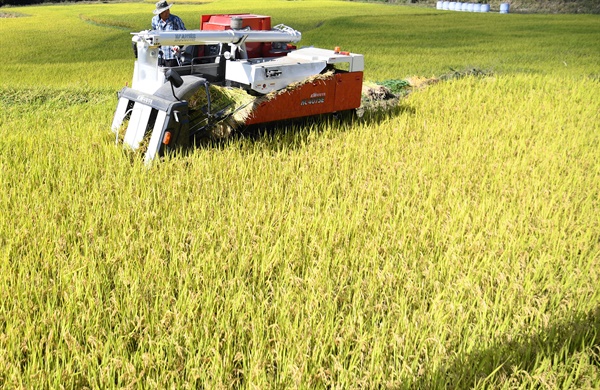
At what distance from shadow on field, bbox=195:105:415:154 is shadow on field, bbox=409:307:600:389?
298 cm

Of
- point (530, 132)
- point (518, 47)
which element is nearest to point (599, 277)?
point (530, 132)

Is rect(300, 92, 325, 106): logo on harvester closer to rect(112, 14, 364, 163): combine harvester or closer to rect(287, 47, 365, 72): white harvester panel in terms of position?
rect(112, 14, 364, 163): combine harvester

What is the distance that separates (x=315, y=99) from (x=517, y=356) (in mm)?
3773

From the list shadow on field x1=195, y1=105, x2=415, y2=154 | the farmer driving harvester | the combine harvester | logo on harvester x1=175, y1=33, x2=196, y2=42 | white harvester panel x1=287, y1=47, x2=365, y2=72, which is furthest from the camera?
white harvester panel x1=287, y1=47, x2=365, y2=72

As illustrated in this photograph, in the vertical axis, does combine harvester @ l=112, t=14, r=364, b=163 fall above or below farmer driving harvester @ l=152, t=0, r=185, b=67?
below

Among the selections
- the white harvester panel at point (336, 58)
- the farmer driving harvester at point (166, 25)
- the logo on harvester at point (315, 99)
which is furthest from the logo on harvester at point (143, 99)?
A: the white harvester panel at point (336, 58)

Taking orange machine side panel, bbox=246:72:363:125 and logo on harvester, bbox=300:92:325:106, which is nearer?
orange machine side panel, bbox=246:72:363:125

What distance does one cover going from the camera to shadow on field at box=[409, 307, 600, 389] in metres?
2.16

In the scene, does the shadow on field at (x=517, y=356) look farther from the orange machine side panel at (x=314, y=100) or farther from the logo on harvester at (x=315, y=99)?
the logo on harvester at (x=315, y=99)

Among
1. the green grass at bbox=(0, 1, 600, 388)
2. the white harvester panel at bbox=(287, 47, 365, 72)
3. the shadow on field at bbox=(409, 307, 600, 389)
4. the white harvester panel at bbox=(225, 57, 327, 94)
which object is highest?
the white harvester panel at bbox=(287, 47, 365, 72)

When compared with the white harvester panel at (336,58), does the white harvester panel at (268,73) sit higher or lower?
lower

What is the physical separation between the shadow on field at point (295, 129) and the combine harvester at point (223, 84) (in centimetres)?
14

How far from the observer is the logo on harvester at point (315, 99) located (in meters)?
5.51

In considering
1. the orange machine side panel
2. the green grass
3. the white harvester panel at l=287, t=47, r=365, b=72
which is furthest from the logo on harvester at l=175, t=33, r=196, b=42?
the white harvester panel at l=287, t=47, r=365, b=72
